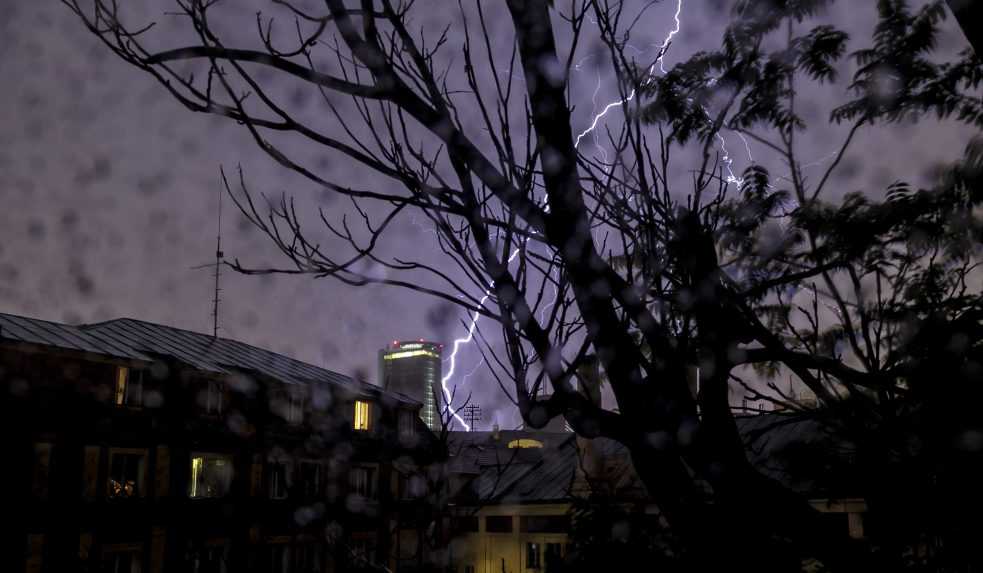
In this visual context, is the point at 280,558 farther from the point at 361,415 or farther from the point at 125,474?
the point at 361,415

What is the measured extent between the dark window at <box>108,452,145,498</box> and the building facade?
0.12 ft

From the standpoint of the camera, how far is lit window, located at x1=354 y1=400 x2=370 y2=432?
2373 centimetres

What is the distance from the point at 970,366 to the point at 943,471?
1.23 ft

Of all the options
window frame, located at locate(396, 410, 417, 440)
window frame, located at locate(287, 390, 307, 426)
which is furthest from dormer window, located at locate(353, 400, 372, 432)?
window frame, located at locate(287, 390, 307, 426)

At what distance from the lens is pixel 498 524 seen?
23578 mm

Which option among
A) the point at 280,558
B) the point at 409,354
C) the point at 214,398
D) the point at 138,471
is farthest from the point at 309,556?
the point at 409,354

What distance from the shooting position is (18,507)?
51.1 feet

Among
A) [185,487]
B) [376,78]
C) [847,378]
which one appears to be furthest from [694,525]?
[185,487]

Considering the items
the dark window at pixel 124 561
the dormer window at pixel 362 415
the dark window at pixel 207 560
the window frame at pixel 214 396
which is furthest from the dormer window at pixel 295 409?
the dark window at pixel 124 561

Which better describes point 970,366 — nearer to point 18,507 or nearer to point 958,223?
point 958,223

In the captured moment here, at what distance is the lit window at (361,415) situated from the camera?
23.7m

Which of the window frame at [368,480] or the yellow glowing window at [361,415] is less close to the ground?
the yellow glowing window at [361,415]

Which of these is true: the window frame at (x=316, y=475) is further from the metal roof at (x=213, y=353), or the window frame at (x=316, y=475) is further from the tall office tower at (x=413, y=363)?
the tall office tower at (x=413, y=363)

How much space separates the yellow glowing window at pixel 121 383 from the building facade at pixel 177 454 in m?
0.05
